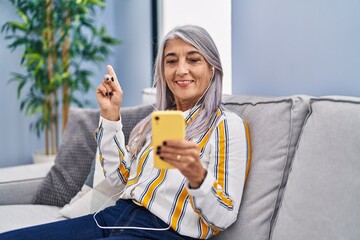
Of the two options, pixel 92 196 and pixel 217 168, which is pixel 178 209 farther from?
pixel 92 196

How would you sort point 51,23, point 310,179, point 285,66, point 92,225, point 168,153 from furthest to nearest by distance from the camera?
point 51,23 < point 285,66 < point 92,225 < point 310,179 < point 168,153

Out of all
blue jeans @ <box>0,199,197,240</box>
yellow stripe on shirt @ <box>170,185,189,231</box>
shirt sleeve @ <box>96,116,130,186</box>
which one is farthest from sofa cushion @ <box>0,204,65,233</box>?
yellow stripe on shirt @ <box>170,185,189,231</box>

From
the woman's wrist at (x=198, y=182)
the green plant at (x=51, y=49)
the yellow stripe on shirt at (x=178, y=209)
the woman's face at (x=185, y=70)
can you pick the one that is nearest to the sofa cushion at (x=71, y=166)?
the woman's face at (x=185, y=70)

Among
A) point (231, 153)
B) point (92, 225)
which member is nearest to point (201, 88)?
point (231, 153)

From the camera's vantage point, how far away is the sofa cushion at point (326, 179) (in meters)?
0.98

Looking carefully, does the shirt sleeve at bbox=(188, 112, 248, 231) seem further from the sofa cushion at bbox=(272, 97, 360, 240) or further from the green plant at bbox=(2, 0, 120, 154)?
the green plant at bbox=(2, 0, 120, 154)

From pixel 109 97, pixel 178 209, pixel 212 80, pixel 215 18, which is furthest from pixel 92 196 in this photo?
pixel 215 18

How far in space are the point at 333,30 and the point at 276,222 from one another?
0.65 metres

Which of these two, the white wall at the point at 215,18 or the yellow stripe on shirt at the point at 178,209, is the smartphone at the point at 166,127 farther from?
the white wall at the point at 215,18

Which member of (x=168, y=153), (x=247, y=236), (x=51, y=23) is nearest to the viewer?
(x=168, y=153)

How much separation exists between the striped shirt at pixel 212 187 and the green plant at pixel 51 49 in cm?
205

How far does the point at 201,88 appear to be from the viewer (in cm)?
137

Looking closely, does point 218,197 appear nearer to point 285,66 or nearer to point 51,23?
point 285,66

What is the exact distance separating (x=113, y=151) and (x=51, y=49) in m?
2.00
